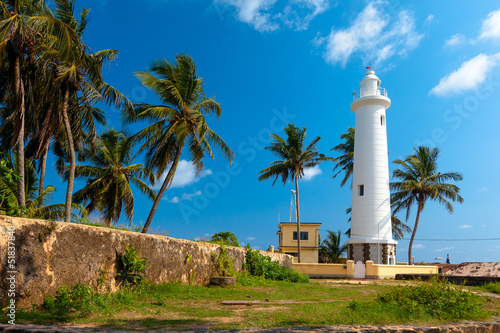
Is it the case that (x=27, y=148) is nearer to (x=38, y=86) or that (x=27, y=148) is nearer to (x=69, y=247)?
(x=38, y=86)

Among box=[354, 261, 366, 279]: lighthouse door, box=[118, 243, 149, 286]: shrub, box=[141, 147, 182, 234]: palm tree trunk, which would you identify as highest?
box=[141, 147, 182, 234]: palm tree trunk

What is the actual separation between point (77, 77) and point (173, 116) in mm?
4232

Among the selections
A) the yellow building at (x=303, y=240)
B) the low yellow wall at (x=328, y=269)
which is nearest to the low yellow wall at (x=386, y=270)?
the low yellow wall at (x=328, y=269)

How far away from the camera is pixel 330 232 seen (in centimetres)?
3988

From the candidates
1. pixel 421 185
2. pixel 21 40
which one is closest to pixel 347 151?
pixel 421 185

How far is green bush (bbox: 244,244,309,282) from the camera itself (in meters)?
15.4

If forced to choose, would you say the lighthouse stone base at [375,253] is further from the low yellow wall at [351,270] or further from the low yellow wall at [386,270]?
the low yellow wall at [351,270]

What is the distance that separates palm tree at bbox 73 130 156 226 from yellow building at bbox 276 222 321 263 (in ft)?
52.1

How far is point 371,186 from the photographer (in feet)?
95.9

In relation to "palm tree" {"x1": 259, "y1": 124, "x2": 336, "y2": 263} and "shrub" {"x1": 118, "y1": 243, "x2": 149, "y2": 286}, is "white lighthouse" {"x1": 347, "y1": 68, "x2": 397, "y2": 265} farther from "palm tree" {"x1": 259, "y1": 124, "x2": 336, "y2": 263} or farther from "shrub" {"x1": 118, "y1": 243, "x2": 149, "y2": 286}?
"shrub" {"x1": 118, "y1": 243, "x2": 149, "y2": 286}

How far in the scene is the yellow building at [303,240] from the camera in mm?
36312

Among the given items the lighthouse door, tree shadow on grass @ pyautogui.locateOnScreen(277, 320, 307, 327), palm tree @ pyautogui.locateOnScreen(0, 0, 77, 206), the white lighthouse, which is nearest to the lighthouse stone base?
the white lighthouse

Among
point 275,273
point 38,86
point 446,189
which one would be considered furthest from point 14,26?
point 446,189

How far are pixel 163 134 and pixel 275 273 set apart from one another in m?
7.79
